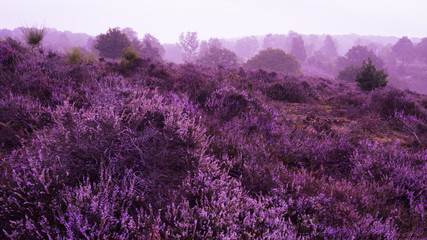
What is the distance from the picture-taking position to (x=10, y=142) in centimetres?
266

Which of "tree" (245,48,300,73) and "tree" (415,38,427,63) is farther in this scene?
"tree" (415,38,427,63)

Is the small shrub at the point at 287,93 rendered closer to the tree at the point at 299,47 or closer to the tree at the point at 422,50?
the tree at the point at 299,47

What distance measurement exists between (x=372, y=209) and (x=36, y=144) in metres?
3.52

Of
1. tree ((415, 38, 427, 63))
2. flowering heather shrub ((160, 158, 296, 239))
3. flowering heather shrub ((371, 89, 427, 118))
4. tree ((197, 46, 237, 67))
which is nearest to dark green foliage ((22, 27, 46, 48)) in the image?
flowering heather shrub ((160, 158, 296, 239))

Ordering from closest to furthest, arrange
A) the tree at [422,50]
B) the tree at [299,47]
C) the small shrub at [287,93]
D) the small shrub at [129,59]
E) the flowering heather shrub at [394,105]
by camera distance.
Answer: the flowering heather shrub at [394,105] < the small shrub at [287,93] < the small shrub at [129,59] < the tree at [422,50] < the tree at [299,47]

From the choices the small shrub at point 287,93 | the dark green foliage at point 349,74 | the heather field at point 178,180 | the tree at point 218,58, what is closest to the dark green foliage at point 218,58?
the tree at point 218,58

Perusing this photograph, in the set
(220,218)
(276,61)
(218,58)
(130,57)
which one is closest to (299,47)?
(276,61)

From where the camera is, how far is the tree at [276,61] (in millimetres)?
38469

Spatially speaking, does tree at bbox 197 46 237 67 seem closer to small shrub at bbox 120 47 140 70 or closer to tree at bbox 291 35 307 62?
small shrub at bbox 120 47 140 70

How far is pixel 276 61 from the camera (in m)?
38.9

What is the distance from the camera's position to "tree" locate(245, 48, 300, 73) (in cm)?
3847

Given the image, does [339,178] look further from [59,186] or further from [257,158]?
[59,186]

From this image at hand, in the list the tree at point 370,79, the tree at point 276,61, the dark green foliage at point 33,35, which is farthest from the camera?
the tree at point 276,61

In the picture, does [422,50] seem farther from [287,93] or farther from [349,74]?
[287,93]
